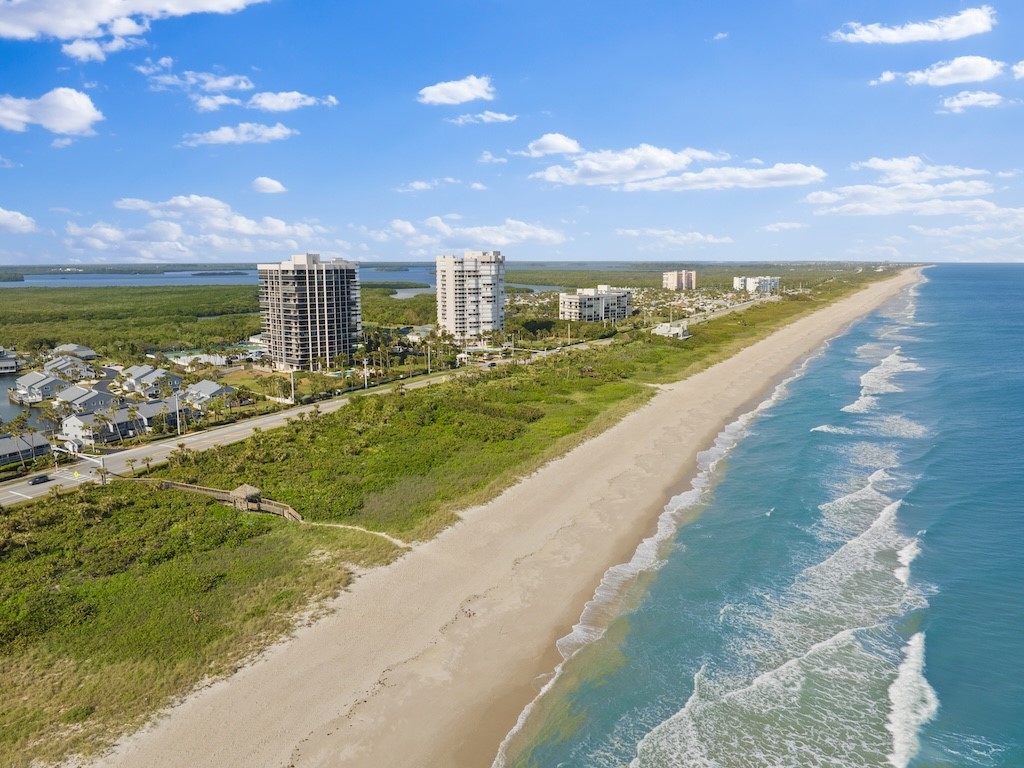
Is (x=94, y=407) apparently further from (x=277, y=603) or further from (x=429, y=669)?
(x=429, y=669)

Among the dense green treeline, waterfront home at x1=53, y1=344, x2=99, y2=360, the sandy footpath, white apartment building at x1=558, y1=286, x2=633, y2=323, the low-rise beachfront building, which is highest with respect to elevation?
white apartment building at x1=558, y1=286, x2=633, y2=323

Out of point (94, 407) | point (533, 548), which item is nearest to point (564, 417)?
point (533, 548)

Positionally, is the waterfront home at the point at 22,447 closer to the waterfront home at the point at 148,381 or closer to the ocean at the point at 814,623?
the waterfront home at the point at 148,381

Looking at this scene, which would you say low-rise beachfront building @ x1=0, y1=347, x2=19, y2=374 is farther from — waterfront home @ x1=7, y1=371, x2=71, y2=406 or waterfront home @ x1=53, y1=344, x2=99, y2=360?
waterfront home @ x1=7, y1=371, x2=71, y2=406

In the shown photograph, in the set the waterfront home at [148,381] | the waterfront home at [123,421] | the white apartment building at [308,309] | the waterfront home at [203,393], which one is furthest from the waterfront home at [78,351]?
the waterfront home at [123,421]

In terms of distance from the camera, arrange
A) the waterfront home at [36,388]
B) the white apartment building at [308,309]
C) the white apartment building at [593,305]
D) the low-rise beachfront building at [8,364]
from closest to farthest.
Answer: the waterfront home at [36,388]
the white apartment building at [308,309]
the low-rise beachfront building at [8,364]
the white apartment building at [593,305]

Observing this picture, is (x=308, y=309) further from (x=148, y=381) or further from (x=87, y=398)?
(x=87, y=398)

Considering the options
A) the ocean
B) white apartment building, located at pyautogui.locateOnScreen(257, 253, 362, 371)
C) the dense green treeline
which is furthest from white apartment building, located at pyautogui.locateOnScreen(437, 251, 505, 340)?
the ocean

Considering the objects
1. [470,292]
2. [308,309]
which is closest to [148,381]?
[308,309]
